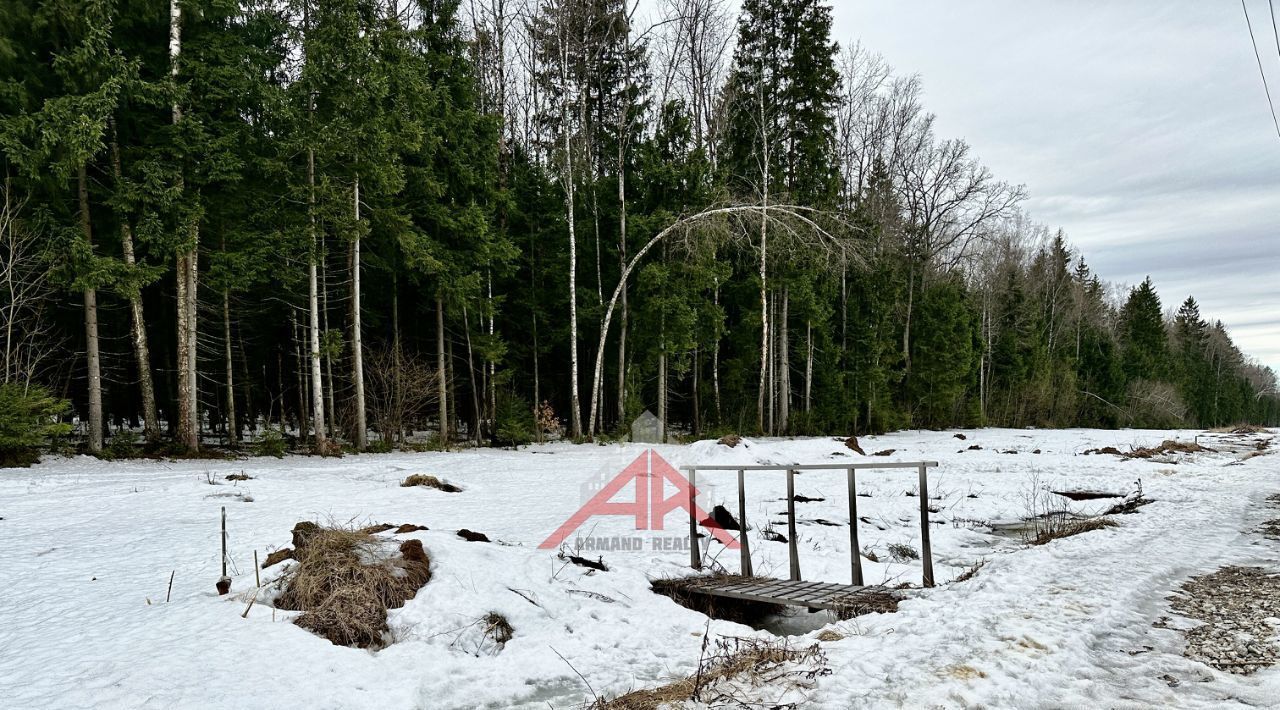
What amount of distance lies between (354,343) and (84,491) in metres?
7.87

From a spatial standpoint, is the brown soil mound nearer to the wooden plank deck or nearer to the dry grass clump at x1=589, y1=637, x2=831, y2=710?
the wooden plank deck

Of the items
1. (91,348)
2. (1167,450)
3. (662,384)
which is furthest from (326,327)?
(1167,450)

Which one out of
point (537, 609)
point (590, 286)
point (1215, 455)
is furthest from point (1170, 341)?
point (537, 609)

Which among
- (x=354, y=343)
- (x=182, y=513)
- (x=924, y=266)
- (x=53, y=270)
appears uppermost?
(x=924, y=266)

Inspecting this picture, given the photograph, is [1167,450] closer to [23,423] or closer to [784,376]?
[784,376]

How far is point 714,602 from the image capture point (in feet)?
24.1

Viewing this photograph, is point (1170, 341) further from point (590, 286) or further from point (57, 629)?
point (57, 629)

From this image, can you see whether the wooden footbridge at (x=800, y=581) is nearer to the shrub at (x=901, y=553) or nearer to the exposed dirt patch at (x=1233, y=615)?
the shrub at (x=901, y=553)

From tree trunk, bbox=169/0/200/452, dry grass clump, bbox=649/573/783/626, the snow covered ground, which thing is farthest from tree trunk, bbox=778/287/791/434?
tree trunk, bbox=169/0/200/452

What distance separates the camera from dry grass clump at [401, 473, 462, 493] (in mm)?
12227

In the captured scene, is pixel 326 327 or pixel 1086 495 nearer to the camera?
pixel 1086 495

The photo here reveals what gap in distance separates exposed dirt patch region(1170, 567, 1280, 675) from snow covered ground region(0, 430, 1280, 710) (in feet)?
0.53

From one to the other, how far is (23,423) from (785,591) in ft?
49.5

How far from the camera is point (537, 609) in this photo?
20.3ft
